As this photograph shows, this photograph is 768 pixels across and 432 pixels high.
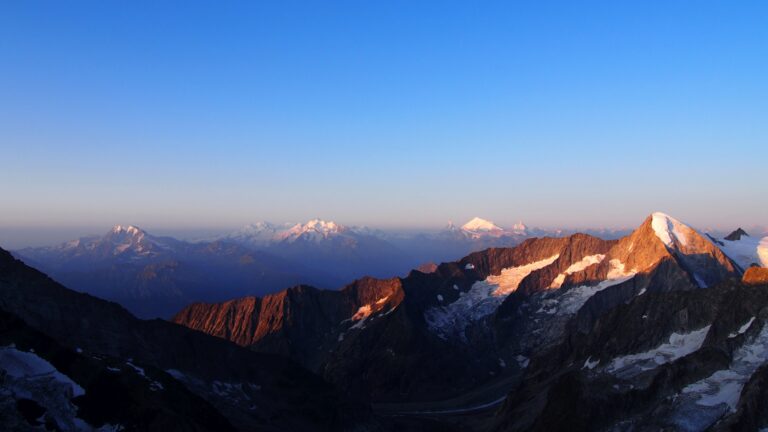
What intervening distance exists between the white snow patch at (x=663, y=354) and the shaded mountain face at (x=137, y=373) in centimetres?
6108

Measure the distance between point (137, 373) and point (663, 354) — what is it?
10778 cm

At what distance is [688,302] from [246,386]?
360 feet

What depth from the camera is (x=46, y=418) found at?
71.1 meters

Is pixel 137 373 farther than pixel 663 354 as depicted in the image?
No

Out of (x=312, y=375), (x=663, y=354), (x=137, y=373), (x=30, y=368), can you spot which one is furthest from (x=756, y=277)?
(x=30, y=368)

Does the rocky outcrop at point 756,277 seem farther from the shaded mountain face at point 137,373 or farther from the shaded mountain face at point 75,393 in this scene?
the shaded mountain face at point 75,393

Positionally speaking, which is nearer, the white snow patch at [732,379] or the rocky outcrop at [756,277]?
the white snow patch at [732,379]

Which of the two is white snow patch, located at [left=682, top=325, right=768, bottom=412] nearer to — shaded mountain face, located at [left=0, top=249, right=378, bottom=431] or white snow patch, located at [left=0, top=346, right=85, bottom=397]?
shaded mountain face, located at [left=0, top=249, right=378, bottom=431]

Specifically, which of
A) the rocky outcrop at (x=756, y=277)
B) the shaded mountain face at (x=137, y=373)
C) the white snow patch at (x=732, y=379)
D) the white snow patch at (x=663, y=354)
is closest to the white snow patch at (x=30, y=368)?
the shaded mountain face at (x=137, y=373)

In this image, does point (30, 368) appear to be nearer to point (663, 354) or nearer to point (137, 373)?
point (137, 373)

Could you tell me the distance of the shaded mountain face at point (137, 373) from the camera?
78.8 meters

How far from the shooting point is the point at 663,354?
13488 centimetres

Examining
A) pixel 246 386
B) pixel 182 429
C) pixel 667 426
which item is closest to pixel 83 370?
pixel 182 429

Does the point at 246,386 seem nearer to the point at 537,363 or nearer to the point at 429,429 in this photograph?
the point at 429,429
